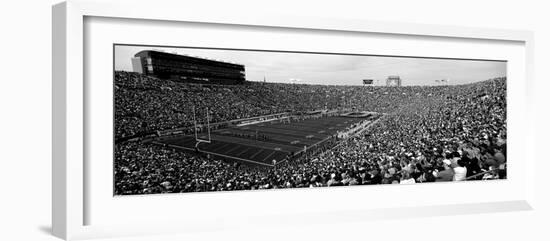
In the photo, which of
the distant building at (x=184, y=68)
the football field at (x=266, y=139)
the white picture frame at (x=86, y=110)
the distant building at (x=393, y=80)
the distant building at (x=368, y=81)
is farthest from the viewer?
the distant building at (x=393, y=80)

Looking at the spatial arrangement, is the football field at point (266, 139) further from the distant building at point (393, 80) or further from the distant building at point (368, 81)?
the distant building at point (393, 80)

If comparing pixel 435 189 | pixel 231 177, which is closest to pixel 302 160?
pixel 231 177

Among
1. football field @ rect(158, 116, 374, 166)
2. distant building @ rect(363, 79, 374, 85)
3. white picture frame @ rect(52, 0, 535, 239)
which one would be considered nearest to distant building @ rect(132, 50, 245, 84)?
white picture frame @ rect(52, 0, 535, 239)

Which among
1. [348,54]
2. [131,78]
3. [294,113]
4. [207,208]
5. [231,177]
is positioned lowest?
[207,208]

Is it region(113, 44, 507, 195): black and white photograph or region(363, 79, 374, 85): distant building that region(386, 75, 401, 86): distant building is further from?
region(363, 79, 374, 85): distant building

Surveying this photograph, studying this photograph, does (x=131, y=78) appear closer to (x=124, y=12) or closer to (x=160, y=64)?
(x=160, y=64)

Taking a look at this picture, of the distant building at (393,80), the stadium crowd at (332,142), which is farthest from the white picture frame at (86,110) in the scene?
the distant building at (393,80)
